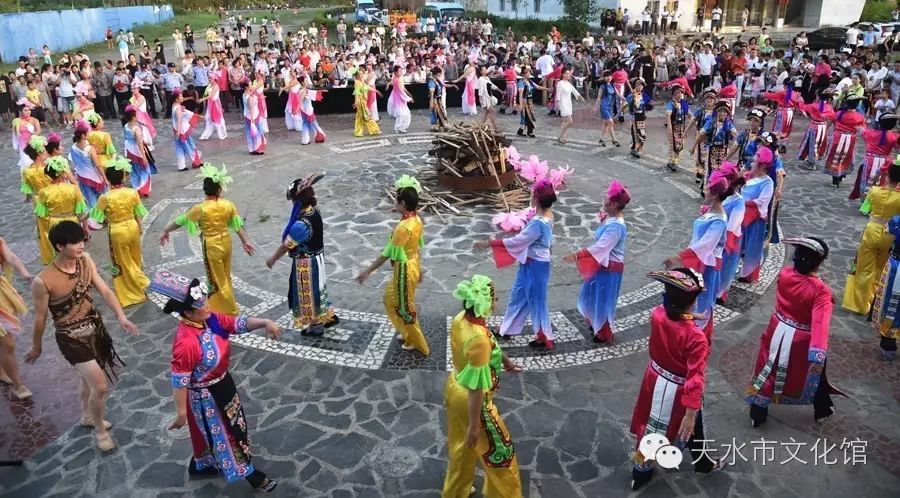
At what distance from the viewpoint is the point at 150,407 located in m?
5.81

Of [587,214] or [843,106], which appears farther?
[843,106]

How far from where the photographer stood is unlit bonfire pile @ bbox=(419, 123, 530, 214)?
10758 mm

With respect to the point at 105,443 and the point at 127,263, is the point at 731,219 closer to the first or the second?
the point at 105,443

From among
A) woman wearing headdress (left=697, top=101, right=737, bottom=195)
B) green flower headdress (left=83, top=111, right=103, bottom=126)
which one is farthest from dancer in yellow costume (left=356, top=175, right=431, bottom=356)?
green flower headdress (left=83, top=111, right=103, bottom=126)

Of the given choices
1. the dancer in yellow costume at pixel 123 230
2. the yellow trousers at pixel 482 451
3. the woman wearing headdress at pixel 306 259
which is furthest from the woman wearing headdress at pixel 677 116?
the yellow trousers at pixel 482 451

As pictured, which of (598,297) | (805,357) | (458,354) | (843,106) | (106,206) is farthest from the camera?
(843,106)

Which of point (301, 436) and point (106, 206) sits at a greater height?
point (106, 206)

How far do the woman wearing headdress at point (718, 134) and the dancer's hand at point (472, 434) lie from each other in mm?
8286

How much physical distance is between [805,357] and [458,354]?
295 centimetres

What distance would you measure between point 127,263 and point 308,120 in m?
7.94

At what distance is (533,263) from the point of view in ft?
20.7

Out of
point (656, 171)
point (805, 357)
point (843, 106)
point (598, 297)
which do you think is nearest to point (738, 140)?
point (656, 171)

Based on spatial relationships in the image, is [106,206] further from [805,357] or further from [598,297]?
[805,357]

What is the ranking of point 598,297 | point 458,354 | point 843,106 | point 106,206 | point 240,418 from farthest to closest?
point 843,106 → point 106,206 → point 598,297 → point 240,418 → point 458,354
